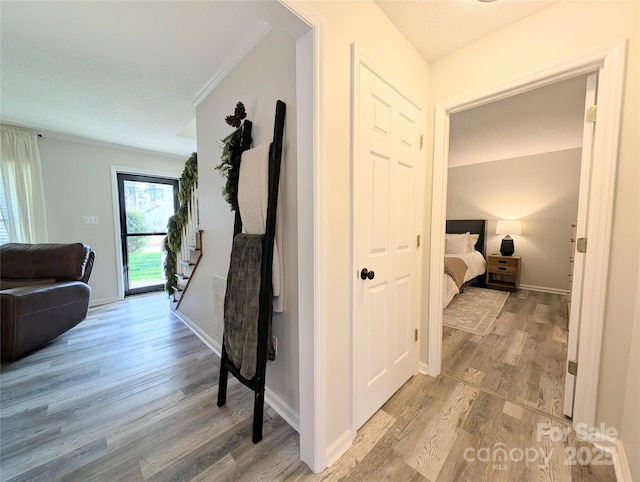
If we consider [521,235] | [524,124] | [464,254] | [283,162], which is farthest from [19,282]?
[521,235]

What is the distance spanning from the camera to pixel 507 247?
426 centimetres

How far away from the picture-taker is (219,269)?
7.13ft

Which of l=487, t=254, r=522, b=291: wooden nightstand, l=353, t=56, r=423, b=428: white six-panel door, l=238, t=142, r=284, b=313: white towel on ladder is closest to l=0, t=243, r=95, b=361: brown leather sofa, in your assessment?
l=238, t=142, r=284, b=313: white towel on ladder

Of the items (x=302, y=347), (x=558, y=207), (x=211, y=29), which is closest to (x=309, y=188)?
(x=302, y=347)

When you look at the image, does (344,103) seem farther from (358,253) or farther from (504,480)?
(504,480)

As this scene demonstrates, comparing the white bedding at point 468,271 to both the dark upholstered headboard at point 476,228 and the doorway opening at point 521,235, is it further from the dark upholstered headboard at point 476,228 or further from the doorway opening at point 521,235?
the dark upholstered headboard at point 476,228

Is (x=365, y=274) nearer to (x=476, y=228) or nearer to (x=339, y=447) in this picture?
(x=339, y=447)

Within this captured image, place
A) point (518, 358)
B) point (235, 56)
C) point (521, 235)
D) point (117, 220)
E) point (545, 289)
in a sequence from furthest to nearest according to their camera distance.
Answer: point (521, 235)
point (545, 289)
point (117, 220)
point (518, 358)
point (235, 56)

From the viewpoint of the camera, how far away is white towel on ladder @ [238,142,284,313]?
1.33m

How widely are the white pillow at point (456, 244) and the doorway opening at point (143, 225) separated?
5.08 metres

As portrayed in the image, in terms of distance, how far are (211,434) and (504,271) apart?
475 cm

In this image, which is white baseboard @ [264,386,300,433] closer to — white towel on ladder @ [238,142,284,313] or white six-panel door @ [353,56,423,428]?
white six-panel door @ [353,56,423,428]

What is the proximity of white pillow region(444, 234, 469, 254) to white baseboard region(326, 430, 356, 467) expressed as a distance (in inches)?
148

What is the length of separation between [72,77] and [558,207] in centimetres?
636
